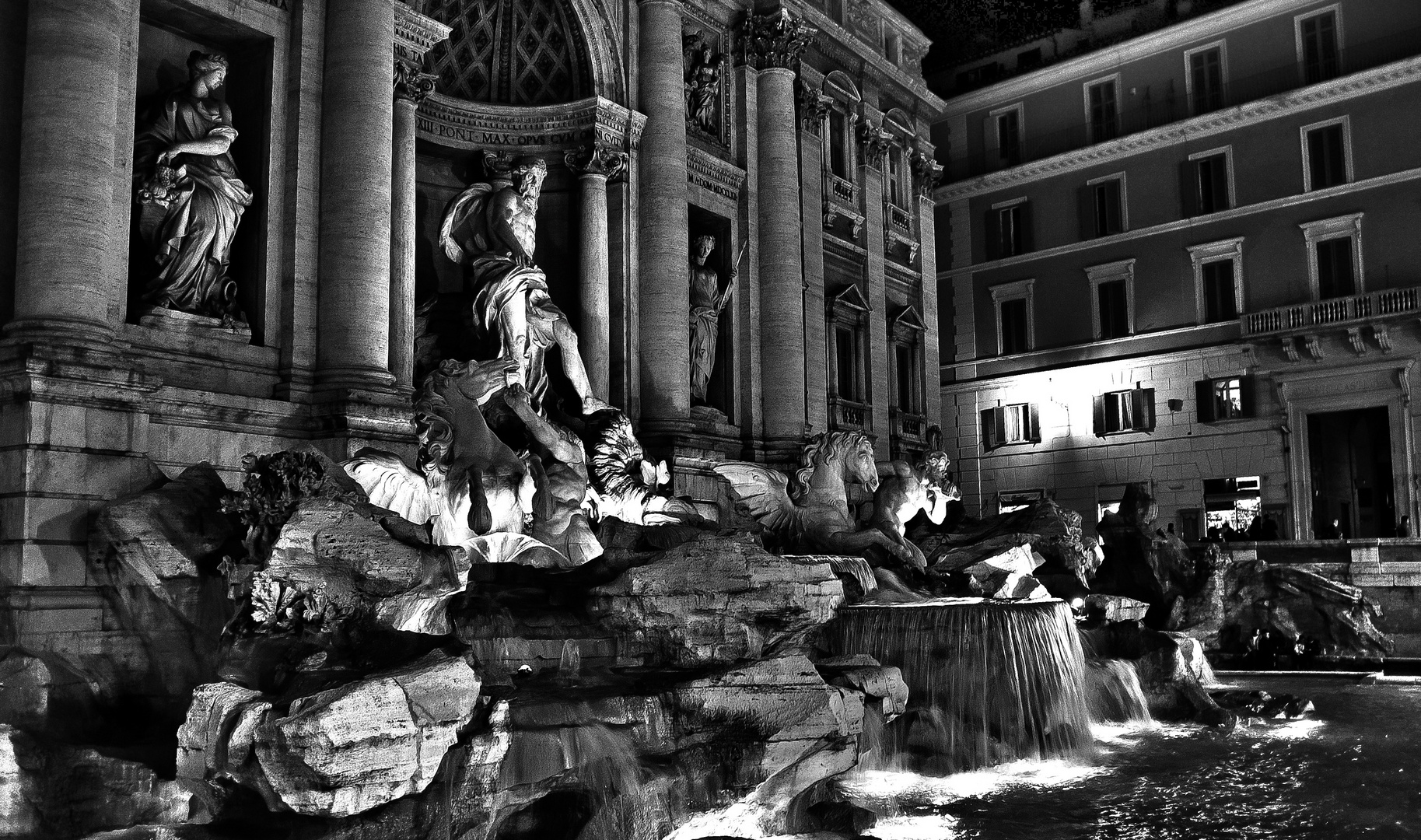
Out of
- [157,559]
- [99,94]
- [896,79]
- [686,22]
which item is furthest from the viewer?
[896,79]

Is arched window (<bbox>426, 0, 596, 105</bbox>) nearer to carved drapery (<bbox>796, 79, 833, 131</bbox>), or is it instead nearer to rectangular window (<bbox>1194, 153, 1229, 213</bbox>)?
carved drapery (<bbox>796, 79, 833, 131</bbox>)

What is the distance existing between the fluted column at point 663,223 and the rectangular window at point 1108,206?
17919 millimetres

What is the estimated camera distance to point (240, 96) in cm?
1274

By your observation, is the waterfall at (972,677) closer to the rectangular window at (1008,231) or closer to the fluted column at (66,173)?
the fluted column at (66,173)

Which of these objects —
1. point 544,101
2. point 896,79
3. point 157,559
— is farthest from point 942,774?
point 896,79

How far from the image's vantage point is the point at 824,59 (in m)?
23.1

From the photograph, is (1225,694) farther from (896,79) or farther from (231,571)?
(896,79)

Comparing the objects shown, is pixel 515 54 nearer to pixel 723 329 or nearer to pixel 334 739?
pixel 723 329

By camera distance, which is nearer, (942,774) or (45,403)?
(45,403)

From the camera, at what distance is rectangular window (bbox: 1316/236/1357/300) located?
1084 inches

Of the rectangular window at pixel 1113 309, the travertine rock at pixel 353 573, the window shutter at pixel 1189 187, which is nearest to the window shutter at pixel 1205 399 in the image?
the rectangular window at pixel 1113 309

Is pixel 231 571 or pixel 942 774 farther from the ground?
pixel 231 571

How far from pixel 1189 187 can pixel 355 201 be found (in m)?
24.4

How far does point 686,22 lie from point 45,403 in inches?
511
